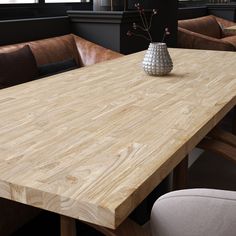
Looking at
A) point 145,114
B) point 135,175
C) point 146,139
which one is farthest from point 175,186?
point 135,175

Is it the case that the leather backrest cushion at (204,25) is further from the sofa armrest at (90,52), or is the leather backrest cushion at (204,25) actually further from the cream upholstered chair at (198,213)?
the cream upholstered chair at (198,213)

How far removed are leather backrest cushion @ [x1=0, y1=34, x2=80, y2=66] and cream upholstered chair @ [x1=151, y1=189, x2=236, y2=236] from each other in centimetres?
228

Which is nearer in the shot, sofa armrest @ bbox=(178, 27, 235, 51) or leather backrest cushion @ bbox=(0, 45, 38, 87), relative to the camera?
leather backrest cushion @ bbox=(0, 45, 38, 87)

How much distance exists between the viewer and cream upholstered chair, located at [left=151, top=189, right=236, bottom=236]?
30.4 inches

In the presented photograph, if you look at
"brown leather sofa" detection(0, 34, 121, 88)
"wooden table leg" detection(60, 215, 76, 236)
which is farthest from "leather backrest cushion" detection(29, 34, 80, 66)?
"wooden table leg" detection(60, 215, 76, 236)

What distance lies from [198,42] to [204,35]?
76 centimetres

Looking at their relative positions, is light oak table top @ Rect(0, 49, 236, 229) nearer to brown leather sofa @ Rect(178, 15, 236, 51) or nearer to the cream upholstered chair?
the cream upholstered chair

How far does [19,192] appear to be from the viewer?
86cm

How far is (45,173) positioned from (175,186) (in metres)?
1.32

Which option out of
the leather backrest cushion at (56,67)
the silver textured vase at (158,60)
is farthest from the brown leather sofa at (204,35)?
the silver textured vase at (158,60)

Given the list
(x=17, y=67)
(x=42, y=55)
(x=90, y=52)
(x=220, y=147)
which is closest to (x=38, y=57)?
(x=42, y=55)

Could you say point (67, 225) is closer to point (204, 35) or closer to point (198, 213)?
point (198, 213)

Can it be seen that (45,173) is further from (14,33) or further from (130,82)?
(14,33)

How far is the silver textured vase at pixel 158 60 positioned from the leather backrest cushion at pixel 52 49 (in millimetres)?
1356
